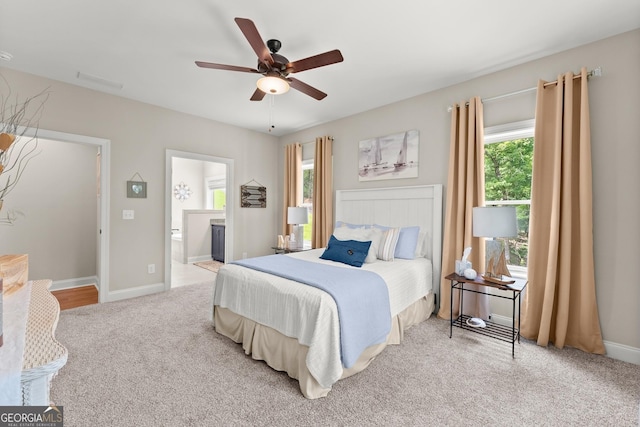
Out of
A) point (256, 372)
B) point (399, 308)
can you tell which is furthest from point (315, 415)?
point (399, 308)

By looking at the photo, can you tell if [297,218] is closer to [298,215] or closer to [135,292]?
[298,215]

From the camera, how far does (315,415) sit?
65.8 inches

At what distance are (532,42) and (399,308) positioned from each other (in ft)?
8.61

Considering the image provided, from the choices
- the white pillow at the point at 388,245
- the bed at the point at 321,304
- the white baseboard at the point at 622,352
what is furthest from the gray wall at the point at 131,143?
the white baseboard at the point at 622,352

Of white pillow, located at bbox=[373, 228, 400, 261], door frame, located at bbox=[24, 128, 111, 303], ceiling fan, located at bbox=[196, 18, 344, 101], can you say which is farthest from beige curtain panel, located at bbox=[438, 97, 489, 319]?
door frame, located at bbox=[24, 128, 111, 303]

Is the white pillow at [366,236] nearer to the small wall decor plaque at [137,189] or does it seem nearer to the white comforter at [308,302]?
the white comforter at [308,302]

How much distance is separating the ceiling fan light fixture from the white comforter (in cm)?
158

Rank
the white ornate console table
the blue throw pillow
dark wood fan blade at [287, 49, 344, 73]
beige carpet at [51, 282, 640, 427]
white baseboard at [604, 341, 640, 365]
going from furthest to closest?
1. the blue throw pillow
2. white baseboard at [604, 341, 640, 365]
3. dark wood fan blade at [287, 49, 344, 73]
4. beige carpet at [51, 282, 640, 427]
5. the white ornate console table

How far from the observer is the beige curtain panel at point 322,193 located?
4.51 metres

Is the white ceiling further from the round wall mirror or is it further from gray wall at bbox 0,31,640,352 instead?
the round wall mirror

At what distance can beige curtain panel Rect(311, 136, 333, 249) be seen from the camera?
4.51 meters

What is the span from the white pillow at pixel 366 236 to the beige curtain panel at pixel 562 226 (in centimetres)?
145

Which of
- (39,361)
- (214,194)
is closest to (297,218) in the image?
(39,361)

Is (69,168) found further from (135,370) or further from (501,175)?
(501,175)
